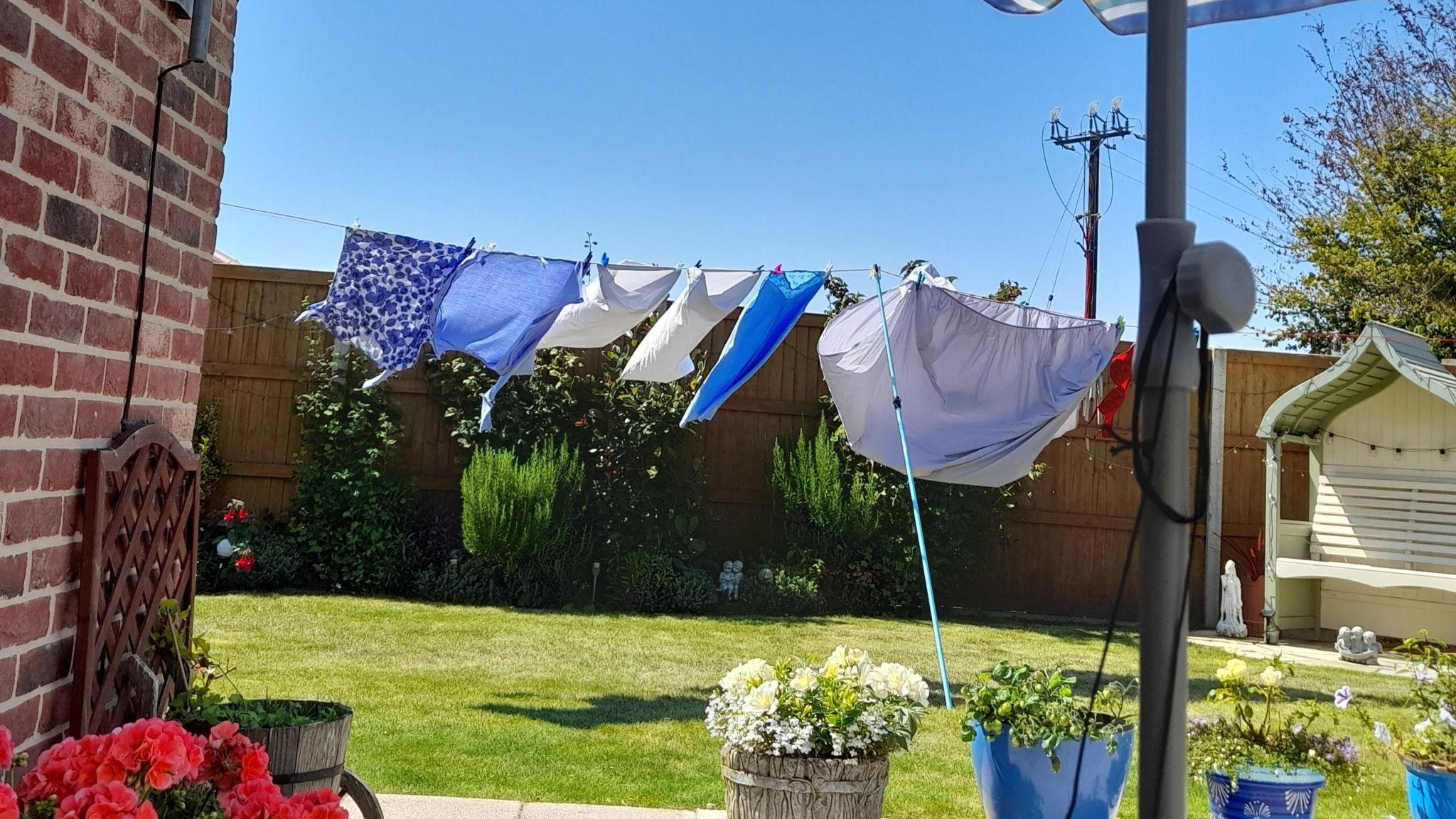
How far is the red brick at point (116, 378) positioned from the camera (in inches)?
78.6

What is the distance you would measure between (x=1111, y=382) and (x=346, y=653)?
209 inches

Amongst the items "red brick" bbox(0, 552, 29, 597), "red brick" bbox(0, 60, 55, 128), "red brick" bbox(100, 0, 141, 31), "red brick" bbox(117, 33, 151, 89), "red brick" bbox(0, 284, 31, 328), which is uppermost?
"red brick" bbox(100, 0, 141, 31)

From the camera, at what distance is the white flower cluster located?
2.63 metres

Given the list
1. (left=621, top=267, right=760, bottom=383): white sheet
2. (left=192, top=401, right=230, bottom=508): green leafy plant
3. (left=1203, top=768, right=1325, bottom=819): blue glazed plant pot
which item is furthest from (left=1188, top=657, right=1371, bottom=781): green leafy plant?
(left=192, top=401, right=230, bottom=508): green leafy plant

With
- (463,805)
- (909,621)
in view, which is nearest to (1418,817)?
(463,805)

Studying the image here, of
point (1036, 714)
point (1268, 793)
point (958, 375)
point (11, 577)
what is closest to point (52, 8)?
point (11, 577)

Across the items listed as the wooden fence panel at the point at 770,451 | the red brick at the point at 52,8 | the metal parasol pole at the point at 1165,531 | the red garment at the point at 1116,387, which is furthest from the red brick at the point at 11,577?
the wooden fence panel at the point at 770,451

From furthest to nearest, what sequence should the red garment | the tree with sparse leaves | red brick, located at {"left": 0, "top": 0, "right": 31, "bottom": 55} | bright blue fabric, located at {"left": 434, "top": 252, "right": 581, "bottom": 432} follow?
1. the tree with sparse leaves
2. the red garment
3. bright blue fabric, located at {"left": 434, "top": 252, "right": 581, "bottom": 432}
4. red brick, located at {"left": 0, "top": 0, "right": 31, "bottom": 55}

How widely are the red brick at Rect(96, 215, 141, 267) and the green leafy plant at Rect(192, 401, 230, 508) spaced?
253 inches

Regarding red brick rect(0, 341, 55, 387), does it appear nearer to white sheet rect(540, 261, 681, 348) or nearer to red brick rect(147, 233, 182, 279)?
red brick rect(147, 233, 182, 279)

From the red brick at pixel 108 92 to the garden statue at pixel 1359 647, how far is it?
7123 mm

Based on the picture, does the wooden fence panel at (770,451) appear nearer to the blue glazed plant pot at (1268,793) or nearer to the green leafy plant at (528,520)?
the green leafy plant at (528,520)

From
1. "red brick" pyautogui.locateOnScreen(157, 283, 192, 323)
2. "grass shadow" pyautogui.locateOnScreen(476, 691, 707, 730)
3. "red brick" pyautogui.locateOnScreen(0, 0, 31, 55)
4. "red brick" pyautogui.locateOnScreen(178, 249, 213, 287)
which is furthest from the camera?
"grass shadow" pyautogui.locateOnScreen(476, 691, 707, 730)

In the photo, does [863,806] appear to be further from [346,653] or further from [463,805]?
[346,653]
